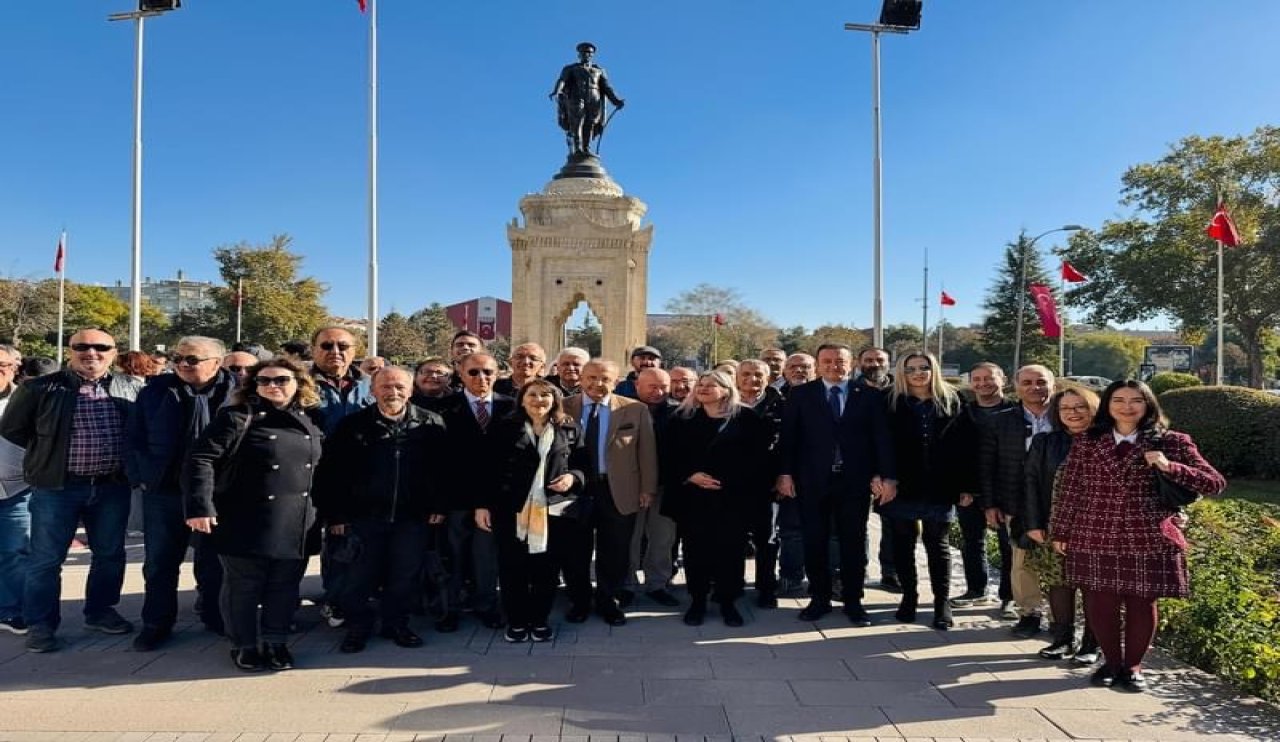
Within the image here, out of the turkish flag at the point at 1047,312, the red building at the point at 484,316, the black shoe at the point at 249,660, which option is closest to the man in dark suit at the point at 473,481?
the black shoe at the point at 249,660

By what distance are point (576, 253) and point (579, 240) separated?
34cm

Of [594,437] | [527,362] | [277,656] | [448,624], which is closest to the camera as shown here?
[277,656]

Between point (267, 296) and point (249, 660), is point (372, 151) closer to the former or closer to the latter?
point (249, 660)

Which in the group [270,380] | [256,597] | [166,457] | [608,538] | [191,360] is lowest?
→ [256,597]

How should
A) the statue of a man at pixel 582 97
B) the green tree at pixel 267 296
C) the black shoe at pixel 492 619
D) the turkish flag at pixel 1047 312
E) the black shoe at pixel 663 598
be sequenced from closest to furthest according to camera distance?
1. the black shoe at pixel 492 619
2. the black shoe at pixel 663 598
3. the statue of a man at pixel 582 97
4. the turkish flag at pixel 1047 312
5. the green tree at pixel 267 296

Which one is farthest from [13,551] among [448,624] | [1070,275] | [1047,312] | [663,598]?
[1070,275]

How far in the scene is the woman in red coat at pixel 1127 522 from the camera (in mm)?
3922

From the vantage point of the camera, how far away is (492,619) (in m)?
5.03

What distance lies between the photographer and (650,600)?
18.7ft

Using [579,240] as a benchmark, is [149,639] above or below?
below

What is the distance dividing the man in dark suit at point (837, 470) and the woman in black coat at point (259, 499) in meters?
3.31

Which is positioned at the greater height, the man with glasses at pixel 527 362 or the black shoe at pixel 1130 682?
the man with glasses at pixel 527 362

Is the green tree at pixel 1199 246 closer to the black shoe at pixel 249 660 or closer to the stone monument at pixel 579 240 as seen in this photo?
the stone monument at pixel 579 240

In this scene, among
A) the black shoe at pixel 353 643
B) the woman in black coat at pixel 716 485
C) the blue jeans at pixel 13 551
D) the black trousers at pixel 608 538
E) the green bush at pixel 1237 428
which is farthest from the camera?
the green bush at pixel 1237 428
